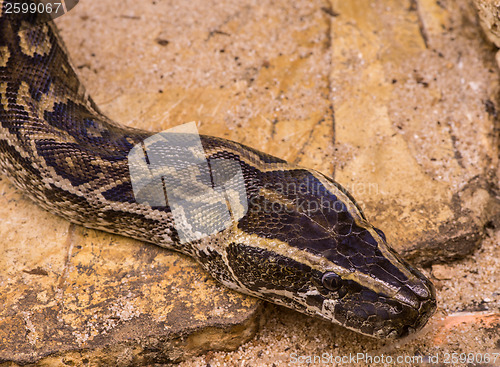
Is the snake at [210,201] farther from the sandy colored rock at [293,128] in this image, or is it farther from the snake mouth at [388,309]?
the sandy colored rock at [293,128]

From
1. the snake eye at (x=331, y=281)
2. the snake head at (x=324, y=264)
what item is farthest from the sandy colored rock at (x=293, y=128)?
the snake eye at (x=331, y=281)

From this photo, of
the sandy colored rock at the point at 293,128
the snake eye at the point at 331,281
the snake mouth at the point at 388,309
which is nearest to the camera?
the snake mouth at the point at 388,309

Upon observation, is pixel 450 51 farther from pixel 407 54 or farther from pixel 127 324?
pixel 127 324

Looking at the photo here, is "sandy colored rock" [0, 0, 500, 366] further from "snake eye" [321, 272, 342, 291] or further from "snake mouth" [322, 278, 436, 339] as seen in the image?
"snake eye" [321, 272, 342, 291]

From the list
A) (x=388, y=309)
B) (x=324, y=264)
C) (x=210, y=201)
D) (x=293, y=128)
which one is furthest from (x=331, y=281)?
(x=293, y=128)

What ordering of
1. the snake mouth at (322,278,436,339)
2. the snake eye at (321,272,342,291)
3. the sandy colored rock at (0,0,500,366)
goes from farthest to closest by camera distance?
1. the sandy colored rock at (0,0,500,366)
2. the snake eye at (321,272,342,291)
3. the snake mouth at (322,278,436,339)

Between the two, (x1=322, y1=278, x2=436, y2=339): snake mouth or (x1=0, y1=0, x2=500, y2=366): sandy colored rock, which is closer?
(x1=322, y1=278, x2=436, y2=339): snake mouth

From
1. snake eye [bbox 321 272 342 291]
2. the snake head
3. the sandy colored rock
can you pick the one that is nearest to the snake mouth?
the snake head

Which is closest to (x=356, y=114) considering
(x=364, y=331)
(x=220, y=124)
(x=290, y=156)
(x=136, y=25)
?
(x=290, y=156)
